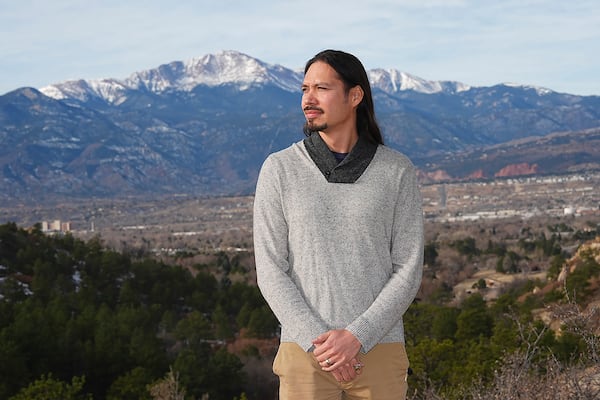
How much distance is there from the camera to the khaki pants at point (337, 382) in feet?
11.5

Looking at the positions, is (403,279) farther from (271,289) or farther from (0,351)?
(0,351)

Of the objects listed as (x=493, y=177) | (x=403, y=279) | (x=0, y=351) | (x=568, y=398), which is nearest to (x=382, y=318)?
(x=403, y=279)

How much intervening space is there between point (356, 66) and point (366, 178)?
50cm

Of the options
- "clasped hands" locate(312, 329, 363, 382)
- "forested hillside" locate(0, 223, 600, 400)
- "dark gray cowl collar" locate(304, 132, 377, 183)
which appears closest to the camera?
"clasped hands" locate(312, 329, 363, 382)

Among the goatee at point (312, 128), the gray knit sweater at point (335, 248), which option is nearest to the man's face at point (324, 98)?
the goatee at point (312, 128)

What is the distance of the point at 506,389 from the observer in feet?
21.2

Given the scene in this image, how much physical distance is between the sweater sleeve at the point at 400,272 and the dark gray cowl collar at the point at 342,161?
7.4 inches

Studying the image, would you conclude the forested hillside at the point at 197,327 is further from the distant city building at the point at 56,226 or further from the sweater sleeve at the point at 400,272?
the distant city building at the point at 56,226

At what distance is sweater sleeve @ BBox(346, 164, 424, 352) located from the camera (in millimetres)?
3475

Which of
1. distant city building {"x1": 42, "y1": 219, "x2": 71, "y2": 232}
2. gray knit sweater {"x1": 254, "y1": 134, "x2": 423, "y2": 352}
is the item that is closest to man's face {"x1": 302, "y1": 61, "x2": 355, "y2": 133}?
gray knit sweater {"x1": 254, "y1": 134, "x2": 423, "y2": 352}

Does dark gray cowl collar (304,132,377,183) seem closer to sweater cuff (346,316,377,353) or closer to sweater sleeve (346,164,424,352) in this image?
sweater sleeve (346,164,424,352)

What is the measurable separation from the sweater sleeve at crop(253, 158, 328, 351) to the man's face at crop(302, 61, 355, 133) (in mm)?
281

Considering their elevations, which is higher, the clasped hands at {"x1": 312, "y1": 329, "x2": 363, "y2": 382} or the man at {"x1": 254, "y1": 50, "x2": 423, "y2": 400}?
the man at {"x1": 254, "y1": 50, "x2": 423, "y2": 400}

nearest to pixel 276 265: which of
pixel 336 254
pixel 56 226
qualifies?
pixel 336 254
